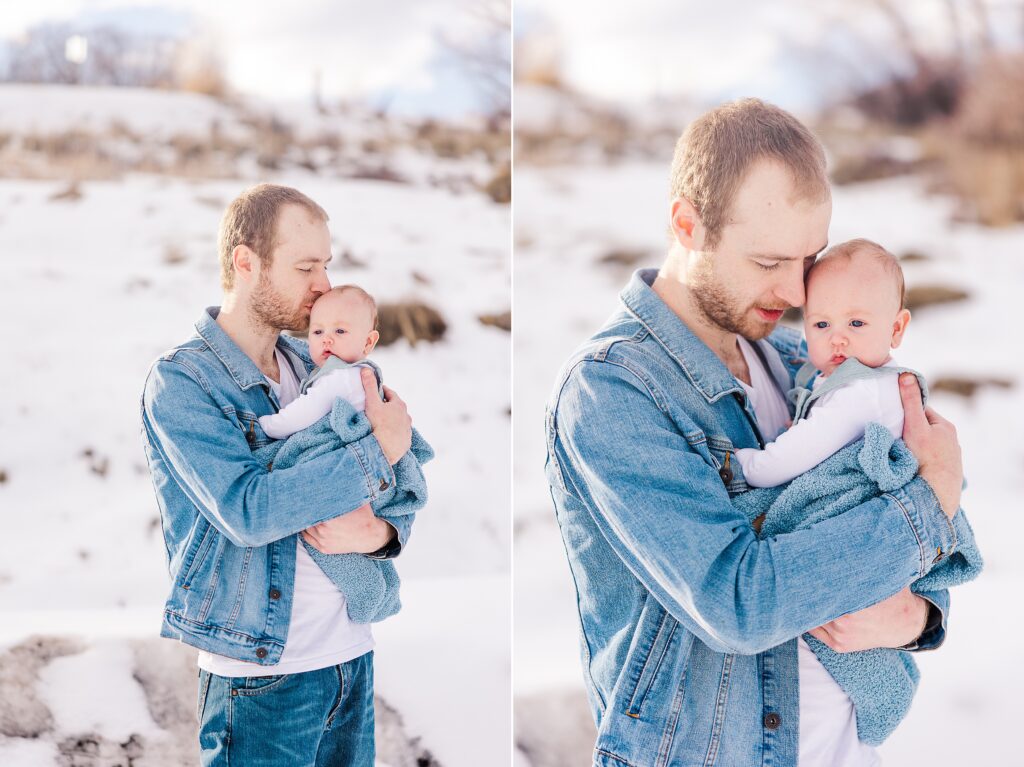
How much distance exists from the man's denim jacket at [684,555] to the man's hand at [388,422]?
0.37 meters

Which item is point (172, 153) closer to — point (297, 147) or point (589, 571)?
point (297, 147)

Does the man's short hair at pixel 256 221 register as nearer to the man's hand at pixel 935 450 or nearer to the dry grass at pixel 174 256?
the man's hand at pixel 935 450

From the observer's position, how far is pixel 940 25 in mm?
3596

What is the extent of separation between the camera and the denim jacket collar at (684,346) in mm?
1342

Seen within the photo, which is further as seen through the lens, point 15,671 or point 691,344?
point 15,671

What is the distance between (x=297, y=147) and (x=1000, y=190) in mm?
2410

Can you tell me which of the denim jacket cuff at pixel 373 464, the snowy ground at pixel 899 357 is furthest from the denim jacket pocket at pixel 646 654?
the snowy ground at pixel 899 357

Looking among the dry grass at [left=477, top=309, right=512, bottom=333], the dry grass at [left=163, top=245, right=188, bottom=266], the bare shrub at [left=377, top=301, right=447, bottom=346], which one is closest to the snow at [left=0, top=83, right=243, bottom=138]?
the dry grass at [left=163, top=245, right=188, bottom=266]

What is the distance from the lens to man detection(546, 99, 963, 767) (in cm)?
117

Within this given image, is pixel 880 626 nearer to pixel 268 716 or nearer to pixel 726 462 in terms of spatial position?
pixel 726 462

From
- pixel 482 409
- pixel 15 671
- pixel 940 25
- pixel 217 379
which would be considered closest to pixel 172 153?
pixel 482 409

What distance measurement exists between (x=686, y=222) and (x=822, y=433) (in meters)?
0.32

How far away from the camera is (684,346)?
4.45 feet

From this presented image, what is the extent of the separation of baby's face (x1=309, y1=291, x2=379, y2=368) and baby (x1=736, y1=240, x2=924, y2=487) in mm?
723
